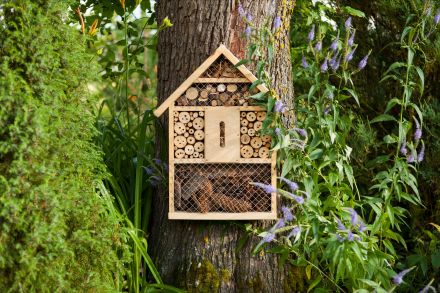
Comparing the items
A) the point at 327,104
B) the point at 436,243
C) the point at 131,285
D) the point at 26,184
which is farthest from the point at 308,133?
the point at 26,184

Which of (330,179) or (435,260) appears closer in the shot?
(330,179)

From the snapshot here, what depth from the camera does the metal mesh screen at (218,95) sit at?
3.88m

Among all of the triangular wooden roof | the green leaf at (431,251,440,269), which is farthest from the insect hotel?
the green leaf at (431,251,440,269)

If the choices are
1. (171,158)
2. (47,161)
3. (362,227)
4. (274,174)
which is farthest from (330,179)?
(47,161)

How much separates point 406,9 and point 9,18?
2426 millimetres

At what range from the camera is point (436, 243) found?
4180mm

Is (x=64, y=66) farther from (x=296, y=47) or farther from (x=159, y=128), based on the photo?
(x=296, y=47)

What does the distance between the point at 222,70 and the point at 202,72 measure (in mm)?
110

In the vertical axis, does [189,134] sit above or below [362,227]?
above

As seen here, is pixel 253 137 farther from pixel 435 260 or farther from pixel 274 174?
pixel 435 260

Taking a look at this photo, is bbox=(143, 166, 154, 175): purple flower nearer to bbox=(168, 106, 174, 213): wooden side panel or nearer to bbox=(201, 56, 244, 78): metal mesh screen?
bbox=(168, 106, 174, 213): wooden side panel

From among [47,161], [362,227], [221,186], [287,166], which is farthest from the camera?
[221,186]

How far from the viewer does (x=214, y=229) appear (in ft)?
13.2

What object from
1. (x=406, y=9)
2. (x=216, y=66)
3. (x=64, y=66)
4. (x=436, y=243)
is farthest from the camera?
(x=406, y=9)
